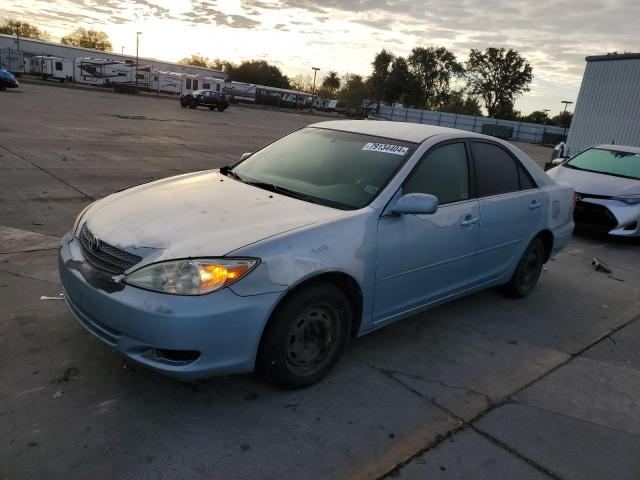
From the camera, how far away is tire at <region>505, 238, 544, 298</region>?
4.82 metres

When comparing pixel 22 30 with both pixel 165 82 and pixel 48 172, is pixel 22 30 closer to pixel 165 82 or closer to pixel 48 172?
pixel 165 82

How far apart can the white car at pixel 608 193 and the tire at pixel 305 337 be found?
533 centimetres

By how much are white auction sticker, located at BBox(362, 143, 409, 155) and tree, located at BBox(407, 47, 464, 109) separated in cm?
8108

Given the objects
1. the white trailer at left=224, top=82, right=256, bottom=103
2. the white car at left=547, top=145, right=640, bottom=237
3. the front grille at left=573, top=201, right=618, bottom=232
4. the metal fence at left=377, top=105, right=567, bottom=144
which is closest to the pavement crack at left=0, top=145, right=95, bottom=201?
the white car at left=547, top=145, right=640, bottom=237

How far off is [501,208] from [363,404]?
215 cm

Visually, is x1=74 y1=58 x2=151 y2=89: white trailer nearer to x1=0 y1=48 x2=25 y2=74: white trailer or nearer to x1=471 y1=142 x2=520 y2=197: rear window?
x1=0 y1=48 x2=25 y2=74: white trailer

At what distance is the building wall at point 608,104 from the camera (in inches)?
766

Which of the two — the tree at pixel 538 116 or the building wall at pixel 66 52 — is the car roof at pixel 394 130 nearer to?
the building wall at pixel 66 52

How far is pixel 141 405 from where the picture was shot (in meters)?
2.78

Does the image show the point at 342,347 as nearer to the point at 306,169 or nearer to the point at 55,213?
the point at 306,169

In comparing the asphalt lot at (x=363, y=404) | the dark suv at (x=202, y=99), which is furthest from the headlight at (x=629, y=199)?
the dark suv at (x=202, y=99)

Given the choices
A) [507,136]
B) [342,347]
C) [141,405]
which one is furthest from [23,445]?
[507,136]

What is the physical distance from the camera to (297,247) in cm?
277

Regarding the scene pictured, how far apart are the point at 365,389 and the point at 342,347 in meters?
0.29
